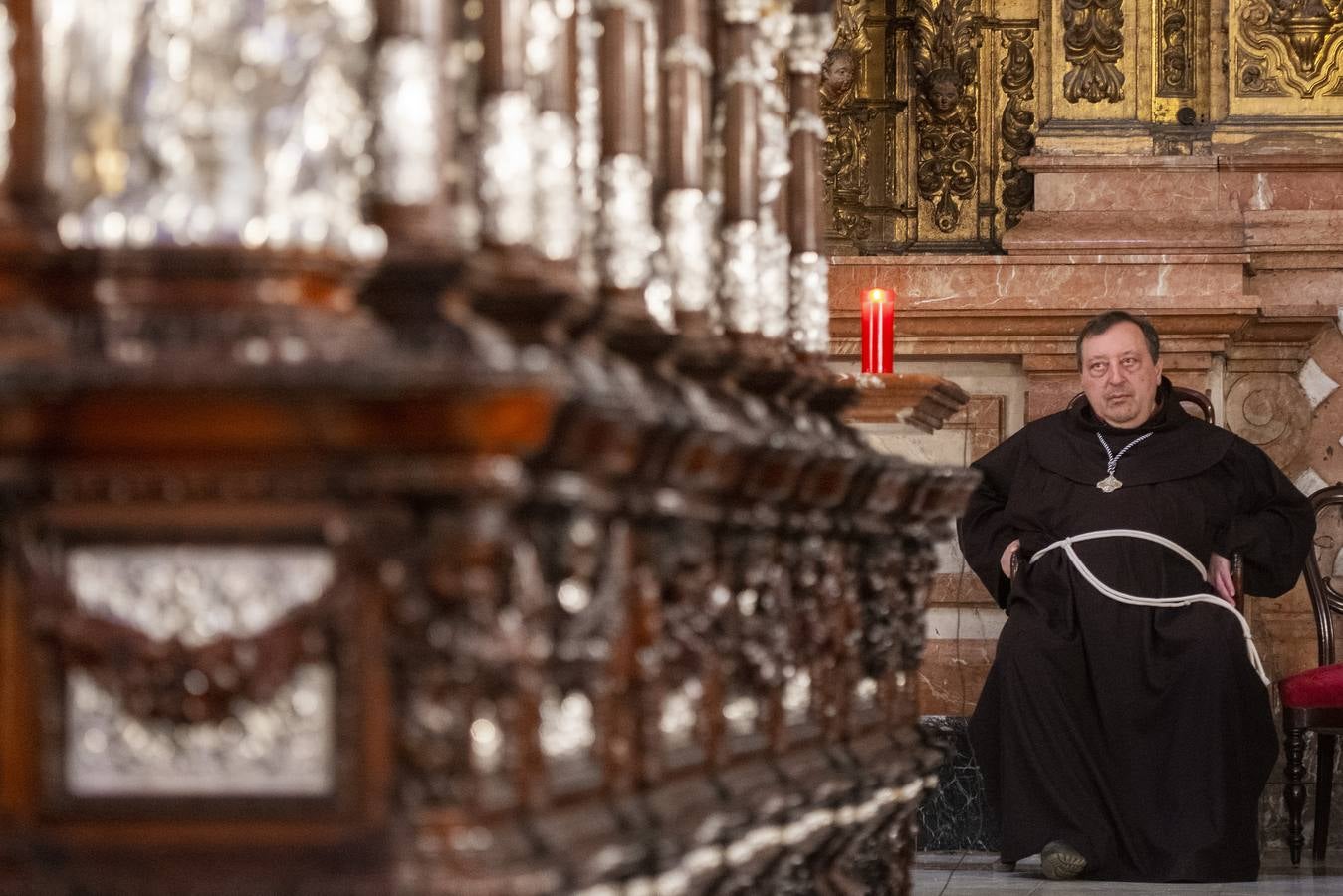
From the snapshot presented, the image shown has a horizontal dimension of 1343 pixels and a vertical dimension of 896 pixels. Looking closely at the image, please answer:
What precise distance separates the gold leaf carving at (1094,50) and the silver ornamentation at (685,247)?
6.44 metres

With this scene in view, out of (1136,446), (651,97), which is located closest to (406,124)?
(651,97)

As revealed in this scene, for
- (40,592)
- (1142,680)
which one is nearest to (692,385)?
(40,592)

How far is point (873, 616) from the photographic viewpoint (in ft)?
15.7

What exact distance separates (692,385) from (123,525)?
1324 millimetres

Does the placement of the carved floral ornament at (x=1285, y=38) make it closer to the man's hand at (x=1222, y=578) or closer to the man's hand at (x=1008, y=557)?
the man's hand at (x=1222, y=578)

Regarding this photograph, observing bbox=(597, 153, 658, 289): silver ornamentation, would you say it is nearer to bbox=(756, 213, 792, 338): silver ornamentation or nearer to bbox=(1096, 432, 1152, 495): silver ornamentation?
bbox=(756, 213, 792, 338): silver ornamentation

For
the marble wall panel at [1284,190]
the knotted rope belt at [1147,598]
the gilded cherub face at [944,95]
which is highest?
the gilded cherub face at [944,95]

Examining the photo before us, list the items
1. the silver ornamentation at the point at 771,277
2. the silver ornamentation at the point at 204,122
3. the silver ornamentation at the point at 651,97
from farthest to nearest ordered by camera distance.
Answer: the silver ornamentation at the point at 771,277 → the silver ornamentation at the point at 651,97 → the silver ornamentation at the point at 204,122

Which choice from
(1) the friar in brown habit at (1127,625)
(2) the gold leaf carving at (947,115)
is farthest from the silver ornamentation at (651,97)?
(2) the gold leaf carving at (947,115)

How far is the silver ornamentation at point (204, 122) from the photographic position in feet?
7.91

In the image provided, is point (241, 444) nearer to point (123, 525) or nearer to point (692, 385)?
point (123, 525)

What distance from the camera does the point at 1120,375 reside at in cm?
858

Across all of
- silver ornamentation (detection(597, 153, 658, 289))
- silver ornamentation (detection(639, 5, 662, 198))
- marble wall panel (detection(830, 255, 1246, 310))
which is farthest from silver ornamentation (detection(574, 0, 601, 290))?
marble wall panel (detection(830, 255, 1246, 310))

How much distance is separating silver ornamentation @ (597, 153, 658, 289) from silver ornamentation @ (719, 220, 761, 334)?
712 mm
